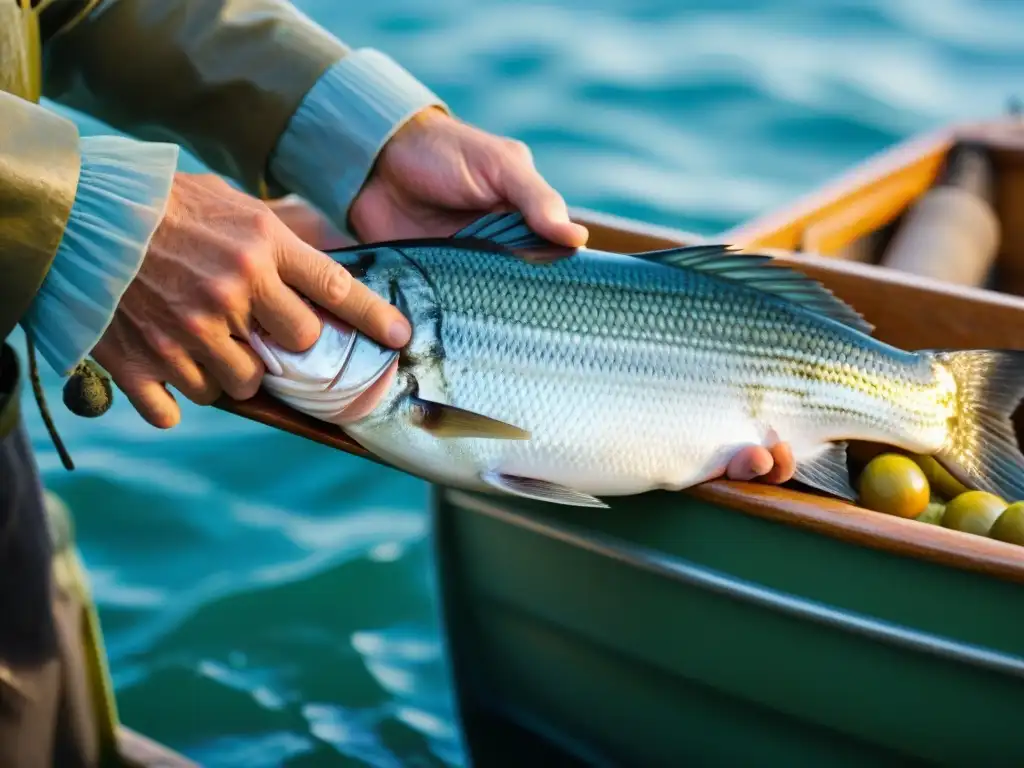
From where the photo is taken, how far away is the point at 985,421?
1.85 metres

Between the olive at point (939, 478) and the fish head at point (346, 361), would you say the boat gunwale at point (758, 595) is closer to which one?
the olive at point (939, 478)

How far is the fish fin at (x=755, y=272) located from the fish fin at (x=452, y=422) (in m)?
0.36

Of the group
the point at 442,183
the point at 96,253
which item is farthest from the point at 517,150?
the point at 96,253

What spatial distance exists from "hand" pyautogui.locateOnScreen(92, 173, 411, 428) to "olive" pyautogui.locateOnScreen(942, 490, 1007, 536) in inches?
35.3

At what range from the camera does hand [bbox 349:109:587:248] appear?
1.88m

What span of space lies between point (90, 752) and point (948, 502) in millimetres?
1525

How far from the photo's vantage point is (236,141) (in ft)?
6.75

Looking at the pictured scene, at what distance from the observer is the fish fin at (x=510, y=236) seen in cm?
172

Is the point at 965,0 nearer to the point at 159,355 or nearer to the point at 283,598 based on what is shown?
the point at 283,598

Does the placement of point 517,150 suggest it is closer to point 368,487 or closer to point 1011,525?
point 1011,525

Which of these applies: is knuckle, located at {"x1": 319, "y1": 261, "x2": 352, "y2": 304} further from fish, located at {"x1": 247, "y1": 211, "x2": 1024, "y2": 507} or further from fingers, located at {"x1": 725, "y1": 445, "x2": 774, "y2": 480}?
fingers, located at {"x1": 725, "y1": 445, "x2": 774, "y2": 480}

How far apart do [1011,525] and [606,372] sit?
0.63m

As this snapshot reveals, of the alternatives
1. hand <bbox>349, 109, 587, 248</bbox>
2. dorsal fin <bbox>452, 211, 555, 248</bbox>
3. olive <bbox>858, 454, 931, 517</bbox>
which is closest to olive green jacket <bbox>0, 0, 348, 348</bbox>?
hand <bbox>349, 109, 587, 248</bbox>

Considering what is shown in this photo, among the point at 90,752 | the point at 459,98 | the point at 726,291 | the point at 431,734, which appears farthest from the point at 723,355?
the point at 459,98
